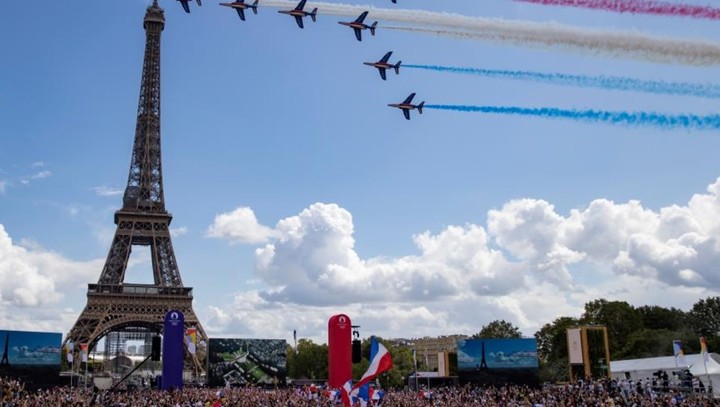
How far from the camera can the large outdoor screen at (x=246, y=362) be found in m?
71.9

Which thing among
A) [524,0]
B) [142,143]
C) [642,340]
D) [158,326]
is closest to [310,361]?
[158,326]

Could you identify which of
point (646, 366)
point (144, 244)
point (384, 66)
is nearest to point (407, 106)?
point (384, 66)

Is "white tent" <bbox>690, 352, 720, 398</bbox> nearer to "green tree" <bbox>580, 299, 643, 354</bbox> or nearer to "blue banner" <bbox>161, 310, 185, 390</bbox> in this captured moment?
"blue banner" <bbox>161, 310, 185, 390</bbox>

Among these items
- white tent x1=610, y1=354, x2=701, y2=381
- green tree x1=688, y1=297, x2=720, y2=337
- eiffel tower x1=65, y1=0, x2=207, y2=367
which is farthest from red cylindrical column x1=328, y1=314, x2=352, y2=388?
green tree x1=688, y1=297, x2=720, y2=337

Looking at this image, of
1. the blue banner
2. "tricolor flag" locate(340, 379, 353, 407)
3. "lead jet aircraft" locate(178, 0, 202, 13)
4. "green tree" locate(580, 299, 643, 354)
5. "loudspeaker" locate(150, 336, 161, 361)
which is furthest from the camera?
"green tree" locate(580, 299, 643, 354)

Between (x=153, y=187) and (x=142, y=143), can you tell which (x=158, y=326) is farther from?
(x=142, y=143)

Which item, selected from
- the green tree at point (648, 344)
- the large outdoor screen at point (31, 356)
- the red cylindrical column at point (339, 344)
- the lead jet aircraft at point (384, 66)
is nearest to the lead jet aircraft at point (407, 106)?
the lead jet aircraft at point (384, 66)

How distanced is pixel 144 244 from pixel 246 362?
117 ft

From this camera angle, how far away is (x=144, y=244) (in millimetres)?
100688

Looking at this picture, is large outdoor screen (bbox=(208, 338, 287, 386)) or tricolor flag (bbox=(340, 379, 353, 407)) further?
large outdoor screen (bbox=(208, 338, 287, 386))

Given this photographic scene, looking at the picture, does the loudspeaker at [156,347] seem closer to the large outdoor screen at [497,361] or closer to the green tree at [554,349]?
the large outdoor screen at [497,361]

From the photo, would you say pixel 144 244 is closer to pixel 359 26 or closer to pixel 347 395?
pixel 359 26

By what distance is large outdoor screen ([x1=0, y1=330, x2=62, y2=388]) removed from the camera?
60.1 meters

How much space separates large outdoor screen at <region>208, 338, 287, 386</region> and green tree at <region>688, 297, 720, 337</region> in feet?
223
